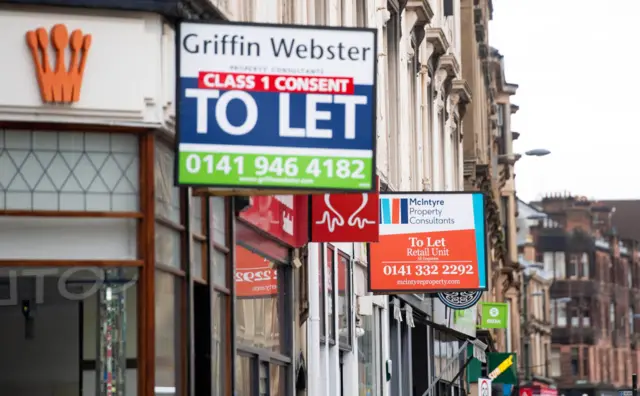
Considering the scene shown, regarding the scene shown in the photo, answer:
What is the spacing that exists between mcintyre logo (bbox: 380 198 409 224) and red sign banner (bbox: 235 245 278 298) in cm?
469

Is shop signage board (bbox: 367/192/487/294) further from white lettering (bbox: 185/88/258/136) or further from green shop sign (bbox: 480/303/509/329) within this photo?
green shop sign (bbox: 480/303/509/329)

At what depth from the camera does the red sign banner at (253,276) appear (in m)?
15.9

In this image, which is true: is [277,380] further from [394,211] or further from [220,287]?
[394,211]

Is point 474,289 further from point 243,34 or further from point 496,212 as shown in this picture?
point 496,212

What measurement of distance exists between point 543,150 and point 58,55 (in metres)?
33.5

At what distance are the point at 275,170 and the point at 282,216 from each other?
18.6 ft

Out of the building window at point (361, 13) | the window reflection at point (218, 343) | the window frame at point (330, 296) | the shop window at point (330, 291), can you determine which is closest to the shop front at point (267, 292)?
the window reflection at point (218, 343)

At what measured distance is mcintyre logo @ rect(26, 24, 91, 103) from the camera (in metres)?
11.9

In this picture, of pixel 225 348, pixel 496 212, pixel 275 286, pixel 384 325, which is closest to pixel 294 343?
pixel 275 286

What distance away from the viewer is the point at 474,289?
2275 cm

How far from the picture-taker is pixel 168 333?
504 inches

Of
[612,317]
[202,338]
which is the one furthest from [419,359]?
[612,317]

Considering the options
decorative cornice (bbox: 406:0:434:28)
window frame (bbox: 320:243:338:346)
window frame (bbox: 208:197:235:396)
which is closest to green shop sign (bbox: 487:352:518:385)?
decorative cornice (bbox: 406:0:434:28)

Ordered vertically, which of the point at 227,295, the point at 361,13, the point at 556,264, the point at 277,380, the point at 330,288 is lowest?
the point at 277,380
